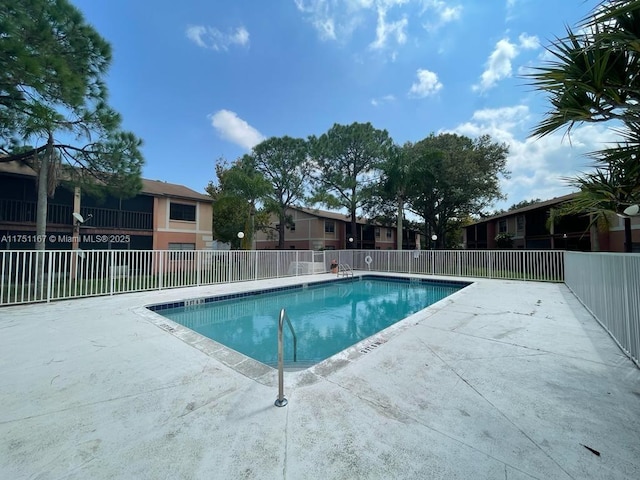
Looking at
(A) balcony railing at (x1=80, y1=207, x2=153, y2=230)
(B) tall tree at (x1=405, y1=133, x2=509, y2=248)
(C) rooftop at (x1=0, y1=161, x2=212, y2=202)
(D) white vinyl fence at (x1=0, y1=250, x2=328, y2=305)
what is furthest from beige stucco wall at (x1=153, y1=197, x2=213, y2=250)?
(B) tall tree at (x1=405, y1=133, x2=509, y2=248)

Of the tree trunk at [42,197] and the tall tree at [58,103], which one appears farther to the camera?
the tree trunk at [42,197]

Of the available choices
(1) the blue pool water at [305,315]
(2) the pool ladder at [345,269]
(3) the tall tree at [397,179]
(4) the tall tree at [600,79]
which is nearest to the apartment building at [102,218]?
(1) the blue pool water at [305,315]

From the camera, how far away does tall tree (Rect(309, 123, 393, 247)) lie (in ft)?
67.9

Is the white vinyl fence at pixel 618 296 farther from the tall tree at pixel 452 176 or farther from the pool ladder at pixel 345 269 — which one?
the tall tree at pixel 452 176

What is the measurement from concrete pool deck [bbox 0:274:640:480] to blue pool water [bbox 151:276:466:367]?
1.38m

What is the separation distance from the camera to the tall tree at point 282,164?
20.0m

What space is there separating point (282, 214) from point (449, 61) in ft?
42.8

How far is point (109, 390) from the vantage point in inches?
110

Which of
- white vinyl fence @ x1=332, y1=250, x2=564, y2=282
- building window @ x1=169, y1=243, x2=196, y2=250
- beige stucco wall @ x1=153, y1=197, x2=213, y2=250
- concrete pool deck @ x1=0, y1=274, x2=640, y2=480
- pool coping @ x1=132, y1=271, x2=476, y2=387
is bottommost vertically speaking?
pool coping @ x1=132, y1=271, x2=476, y2=387

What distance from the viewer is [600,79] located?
260 cm

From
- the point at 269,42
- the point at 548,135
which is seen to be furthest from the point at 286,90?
the point at 548,135

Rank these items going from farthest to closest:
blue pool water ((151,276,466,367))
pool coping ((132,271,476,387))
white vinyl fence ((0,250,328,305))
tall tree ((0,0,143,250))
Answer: white vinyl fence ((0,250,328,305))
tall tree ((0,0,143,250))
blue pool water ((151,276,466,367))
pool coping ((132,271,476,387))

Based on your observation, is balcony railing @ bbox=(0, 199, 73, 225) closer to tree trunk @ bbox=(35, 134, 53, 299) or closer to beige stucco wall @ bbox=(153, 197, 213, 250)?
beige stucco wall @ bbox=(153, 197, 213, 250)

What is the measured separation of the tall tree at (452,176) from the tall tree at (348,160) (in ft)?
8.84
